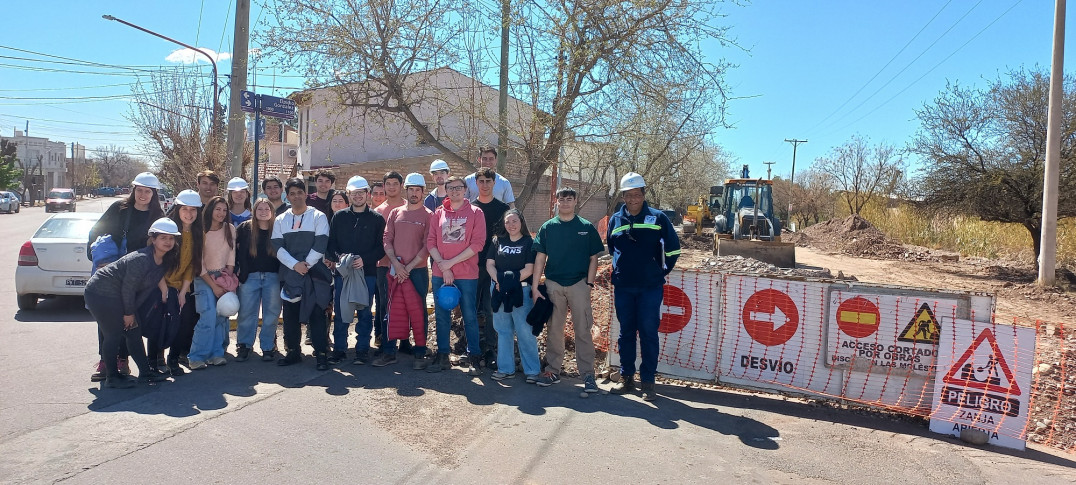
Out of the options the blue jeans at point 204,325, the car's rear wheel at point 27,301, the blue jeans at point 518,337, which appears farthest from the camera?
the car's rear wheel at point 27,301

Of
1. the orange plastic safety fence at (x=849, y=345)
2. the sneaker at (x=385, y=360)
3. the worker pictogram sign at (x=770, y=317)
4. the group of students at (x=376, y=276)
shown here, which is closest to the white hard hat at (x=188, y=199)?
the group of students at (x=376, y=276)

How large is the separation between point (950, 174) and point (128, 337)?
20515 mm

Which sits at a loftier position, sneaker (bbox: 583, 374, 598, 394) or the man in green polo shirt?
the man in green polo shirt

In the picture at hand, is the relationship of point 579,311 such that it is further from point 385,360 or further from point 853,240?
point 853,240

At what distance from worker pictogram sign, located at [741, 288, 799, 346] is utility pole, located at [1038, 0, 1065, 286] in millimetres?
12853

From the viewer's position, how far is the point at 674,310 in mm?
6383

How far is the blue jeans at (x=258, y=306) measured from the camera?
6.66 m

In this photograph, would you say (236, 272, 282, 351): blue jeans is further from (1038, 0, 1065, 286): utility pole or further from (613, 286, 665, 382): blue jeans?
(1038, 0, 1065, 286): utility pole

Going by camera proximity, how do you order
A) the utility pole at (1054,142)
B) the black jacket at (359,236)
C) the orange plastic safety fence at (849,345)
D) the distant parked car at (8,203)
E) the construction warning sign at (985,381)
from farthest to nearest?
the distant parked car at (8,203) → the utility pole at (1054,142) → the black jacket at (359,236) → the orange plastic safety fence at (849,345) → the construction warning sign at (985,381)

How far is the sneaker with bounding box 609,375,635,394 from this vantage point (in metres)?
5.98

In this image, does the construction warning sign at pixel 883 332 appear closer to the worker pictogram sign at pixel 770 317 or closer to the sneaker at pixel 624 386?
the worker pictogram sign at pixel 770 317

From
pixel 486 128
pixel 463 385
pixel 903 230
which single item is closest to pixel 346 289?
pixel 463 385

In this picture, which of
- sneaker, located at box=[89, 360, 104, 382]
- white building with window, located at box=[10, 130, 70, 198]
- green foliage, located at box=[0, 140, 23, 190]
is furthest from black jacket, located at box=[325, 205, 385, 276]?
white building with window, located at box=[10, 130, 70, 198]

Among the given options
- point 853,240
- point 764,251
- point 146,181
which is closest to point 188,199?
point 146,181
